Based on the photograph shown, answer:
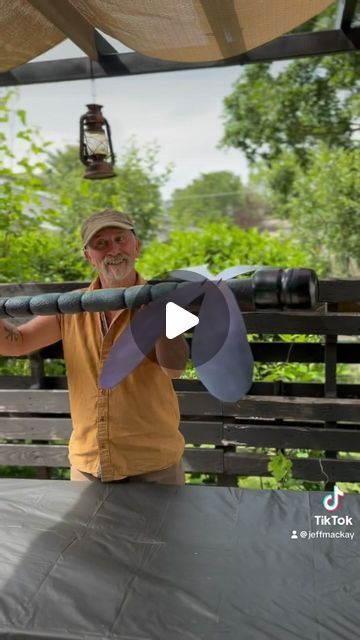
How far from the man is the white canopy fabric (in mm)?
540

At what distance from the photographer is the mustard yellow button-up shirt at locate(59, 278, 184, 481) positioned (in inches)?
62.3

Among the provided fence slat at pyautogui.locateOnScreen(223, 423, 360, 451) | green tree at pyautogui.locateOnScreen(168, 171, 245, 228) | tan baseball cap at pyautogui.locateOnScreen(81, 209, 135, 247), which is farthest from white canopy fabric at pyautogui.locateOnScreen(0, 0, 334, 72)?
green tree at pyautogui.locateOnScreen(168, 171, 245, 228)

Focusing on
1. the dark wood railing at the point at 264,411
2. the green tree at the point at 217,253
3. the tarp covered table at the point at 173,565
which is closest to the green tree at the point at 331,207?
the green tree at the point at 217,253

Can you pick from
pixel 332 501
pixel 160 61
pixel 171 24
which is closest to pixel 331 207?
pixel 160 61

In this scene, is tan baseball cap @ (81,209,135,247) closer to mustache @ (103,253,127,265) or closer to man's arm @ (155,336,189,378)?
mustache @ (103,253,127,265)

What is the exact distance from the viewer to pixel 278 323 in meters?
2.15

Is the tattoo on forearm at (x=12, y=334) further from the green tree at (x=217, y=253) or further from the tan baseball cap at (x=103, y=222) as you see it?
the green tree at (x=217, y=253)

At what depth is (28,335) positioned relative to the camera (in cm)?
170

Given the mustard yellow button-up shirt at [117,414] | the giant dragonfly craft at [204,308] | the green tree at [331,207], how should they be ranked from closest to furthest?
the giant dragonfly craft at [204,308]
the mustard yellow button-up shirt at [117,414]
the green tree at [331,207]

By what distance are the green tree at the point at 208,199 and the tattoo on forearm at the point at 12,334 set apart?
14.0 meters

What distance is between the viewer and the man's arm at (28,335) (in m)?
1.64

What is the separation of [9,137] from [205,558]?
8.56 ft

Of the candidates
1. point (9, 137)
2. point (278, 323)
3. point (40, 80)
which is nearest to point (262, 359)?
point (278, 323)

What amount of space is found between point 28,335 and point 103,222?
420 millimetres
